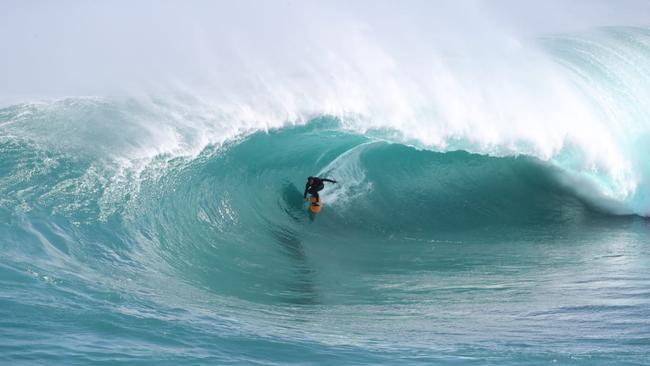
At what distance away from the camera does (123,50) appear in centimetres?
1557

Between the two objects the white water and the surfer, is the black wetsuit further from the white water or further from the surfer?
the white water

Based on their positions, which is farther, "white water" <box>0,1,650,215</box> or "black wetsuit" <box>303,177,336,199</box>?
"white water" <box>0,1,650,215</box>

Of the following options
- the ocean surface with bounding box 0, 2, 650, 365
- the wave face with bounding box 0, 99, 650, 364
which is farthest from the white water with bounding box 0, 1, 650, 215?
the wave face with bounding box 0, 99, 650, 364

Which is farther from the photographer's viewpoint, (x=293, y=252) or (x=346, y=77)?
(x=346, y=77)

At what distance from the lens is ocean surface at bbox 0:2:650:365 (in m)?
6.84

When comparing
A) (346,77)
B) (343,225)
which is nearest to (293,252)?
(343,225)

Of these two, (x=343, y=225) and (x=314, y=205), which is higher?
(x=314, y=205)

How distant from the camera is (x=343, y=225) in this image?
12617 millimetres

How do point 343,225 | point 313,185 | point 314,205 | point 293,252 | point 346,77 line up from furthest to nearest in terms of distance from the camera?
point 346,77, point 343,225, point 314,205, point 313,185, point 293,252

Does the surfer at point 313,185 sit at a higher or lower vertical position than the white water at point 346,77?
lower

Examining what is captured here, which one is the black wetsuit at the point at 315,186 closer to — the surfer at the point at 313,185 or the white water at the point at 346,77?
the surfer at the point at 313,185

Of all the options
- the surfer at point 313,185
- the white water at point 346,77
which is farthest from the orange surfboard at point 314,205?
the white water at point 346,77

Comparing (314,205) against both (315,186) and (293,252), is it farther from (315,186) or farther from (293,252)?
(293,252)

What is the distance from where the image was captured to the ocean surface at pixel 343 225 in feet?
22.4
